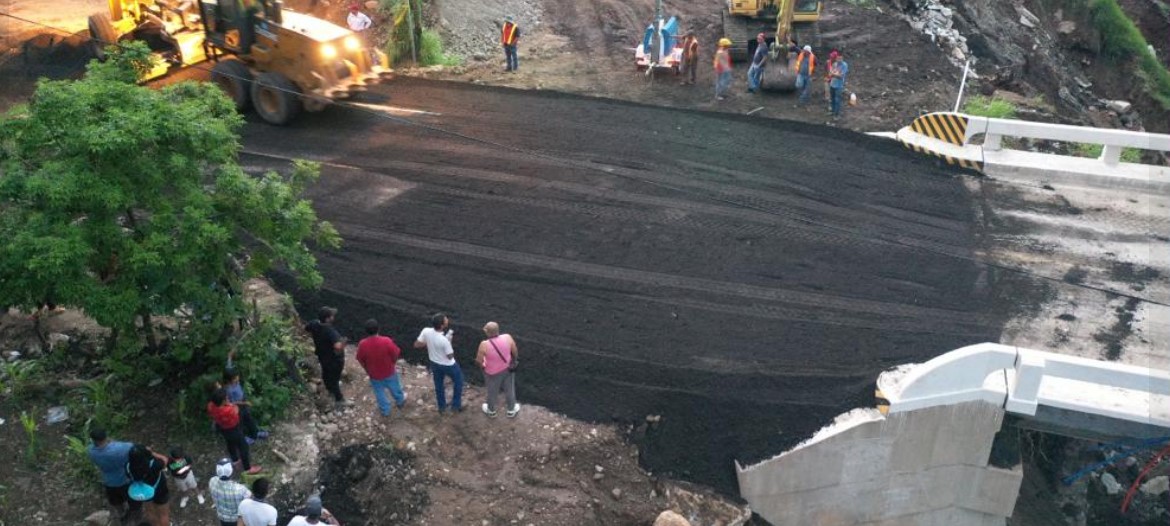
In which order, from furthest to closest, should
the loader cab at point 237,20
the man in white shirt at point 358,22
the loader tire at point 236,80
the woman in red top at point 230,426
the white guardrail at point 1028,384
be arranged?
1. the man in white shirt at point 358,22
2. the loader tire at point 236,80
3. the loader cab at point 237,20
4. the white guardrail at point 1028,384
5. the woman in red top at point 230,426

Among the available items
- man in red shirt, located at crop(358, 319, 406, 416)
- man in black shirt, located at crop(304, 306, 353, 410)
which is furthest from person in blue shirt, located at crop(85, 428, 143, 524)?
man in red shirt, located at crop(358, 319, 406, 416)

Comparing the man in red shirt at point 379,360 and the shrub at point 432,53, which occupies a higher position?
the shrub at point 432,53

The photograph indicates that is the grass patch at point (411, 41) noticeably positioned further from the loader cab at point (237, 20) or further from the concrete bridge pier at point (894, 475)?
the concrete bridge pier at point (894, 475)

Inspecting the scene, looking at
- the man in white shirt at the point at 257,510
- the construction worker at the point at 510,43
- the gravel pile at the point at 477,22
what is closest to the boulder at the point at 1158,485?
the man in white shirt at the point at 257,510

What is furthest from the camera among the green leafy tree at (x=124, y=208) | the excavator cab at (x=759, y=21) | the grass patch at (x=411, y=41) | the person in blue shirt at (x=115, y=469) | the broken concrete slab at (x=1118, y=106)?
the broken concrete slab at (x=1118, y=106)

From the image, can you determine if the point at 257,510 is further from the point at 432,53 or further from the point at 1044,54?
the point at 1044,54

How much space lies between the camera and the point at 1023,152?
687 inches

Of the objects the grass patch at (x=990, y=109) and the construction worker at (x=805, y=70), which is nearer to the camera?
the grass patch at (x=990, y=109)

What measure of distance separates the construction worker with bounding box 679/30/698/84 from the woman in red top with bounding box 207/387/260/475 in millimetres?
13794

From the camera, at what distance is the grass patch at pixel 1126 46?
28109mm

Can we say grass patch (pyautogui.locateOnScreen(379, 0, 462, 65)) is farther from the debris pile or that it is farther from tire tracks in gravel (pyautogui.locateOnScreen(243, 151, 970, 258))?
the debris pile

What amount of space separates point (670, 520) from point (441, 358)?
10.4 ft

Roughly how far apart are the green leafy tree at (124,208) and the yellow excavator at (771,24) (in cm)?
1353

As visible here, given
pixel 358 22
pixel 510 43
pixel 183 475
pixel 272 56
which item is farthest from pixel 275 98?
pixel 183 475
